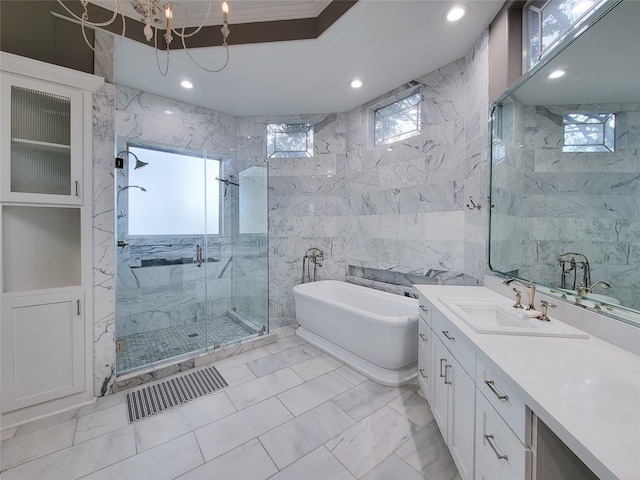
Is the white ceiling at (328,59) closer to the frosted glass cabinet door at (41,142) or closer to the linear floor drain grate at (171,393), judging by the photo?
the frosted glass cabinet door at (41,142)

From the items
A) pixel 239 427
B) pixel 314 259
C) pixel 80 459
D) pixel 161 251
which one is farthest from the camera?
pixel 314 259

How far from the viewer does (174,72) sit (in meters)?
2.72

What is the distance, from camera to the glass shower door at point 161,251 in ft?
9.66

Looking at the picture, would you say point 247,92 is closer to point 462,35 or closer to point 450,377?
point 462,35

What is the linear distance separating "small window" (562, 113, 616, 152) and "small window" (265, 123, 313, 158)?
2.86 m

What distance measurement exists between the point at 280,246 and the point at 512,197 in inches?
109

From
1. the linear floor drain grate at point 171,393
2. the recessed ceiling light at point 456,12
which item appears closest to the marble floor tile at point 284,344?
the linear floor drain grate at point 171,393

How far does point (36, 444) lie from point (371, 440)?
2.07 meters

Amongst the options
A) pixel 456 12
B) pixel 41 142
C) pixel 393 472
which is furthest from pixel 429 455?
pixel 41 142

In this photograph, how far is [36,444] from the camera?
162 cm

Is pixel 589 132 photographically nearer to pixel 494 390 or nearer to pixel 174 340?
pixel 494 390

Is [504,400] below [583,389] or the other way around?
below

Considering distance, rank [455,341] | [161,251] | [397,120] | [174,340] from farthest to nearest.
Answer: [161,251] → [397,120] → [174,340] → [455,341]

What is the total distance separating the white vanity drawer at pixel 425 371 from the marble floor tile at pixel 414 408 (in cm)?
8
